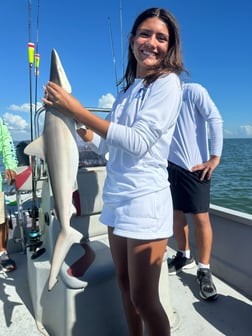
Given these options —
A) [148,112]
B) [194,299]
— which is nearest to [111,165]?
[148,112]

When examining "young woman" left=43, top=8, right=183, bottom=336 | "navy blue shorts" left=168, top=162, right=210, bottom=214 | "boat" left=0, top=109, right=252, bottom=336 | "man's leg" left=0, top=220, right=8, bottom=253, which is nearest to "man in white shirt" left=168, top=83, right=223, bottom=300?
"navy blue shorts" left=168, top=162, right=210, bottom=214

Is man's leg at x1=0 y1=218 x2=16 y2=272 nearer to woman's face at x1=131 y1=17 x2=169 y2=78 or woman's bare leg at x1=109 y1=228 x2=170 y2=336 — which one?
woman's bare leg at x1=109 y1=228 x2=170 y2=336

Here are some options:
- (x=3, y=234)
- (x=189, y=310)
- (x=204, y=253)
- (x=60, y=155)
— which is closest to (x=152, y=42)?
(x=60, y=155)

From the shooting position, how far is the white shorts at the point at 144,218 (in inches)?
60.3

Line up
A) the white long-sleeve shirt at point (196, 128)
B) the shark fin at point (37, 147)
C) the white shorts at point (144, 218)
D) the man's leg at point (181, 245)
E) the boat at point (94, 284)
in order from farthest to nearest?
the man's leg at point (181, 245) → the white long-sleeve shirt at point (196, 128) → the boat at point (94, 284) → the shark fin at point (37, 147) → the white shorts at point (144, 218)

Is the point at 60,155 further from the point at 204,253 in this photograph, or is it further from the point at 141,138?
the point at 204,253

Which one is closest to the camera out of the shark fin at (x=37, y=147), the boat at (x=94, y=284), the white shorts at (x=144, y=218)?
the white shorts at (x=144, y=218)

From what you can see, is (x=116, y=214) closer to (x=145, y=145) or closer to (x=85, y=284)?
(x=145, y=145)

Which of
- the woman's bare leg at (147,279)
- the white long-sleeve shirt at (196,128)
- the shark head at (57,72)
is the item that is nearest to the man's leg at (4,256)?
the white long-sleeve shirt at (196,128)

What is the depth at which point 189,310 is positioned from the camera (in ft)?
8.77

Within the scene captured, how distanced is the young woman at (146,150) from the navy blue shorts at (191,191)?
4.10ft

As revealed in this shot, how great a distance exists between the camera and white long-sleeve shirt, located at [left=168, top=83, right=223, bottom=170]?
2.79m

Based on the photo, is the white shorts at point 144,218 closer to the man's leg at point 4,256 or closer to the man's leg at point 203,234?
the man's leg at point 203,234

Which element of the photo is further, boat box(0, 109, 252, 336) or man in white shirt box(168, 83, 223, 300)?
man in white shirt box(168, 83, 223, 300)
